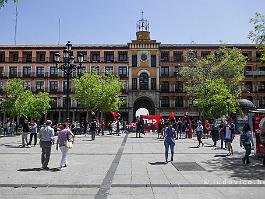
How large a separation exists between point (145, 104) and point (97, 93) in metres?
22.0

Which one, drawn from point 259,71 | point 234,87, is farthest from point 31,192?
point 259,71

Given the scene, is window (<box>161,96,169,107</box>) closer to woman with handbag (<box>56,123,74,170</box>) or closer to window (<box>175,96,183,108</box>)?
window (<box>175,96,183,108</box>)

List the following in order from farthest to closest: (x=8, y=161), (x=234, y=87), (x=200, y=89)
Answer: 1. (x=234, y=87)
2. (x=200, y=89)
3. (x=8, y=161)

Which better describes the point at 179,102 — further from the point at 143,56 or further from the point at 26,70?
the point at 26,70

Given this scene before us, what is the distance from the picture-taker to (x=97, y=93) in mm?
44188

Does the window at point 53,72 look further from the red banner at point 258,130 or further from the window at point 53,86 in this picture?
the red banner at point 258,130

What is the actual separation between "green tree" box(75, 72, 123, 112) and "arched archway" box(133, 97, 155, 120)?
1525cm

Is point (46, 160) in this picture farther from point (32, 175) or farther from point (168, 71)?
point (168, 71)

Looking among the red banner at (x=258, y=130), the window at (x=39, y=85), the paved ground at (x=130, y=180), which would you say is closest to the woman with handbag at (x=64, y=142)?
the paved ground at (x=130, y=180)

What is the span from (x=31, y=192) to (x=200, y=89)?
124 ft

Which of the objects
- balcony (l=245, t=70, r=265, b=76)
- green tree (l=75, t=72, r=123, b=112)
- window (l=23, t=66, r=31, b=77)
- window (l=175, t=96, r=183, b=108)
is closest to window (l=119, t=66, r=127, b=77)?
window (l=175, t=96, r=183, b=108)

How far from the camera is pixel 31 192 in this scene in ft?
26.6

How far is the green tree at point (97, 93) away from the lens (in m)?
44.0

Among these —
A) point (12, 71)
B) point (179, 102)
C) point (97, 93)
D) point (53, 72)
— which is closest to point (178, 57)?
point (179, 102)
